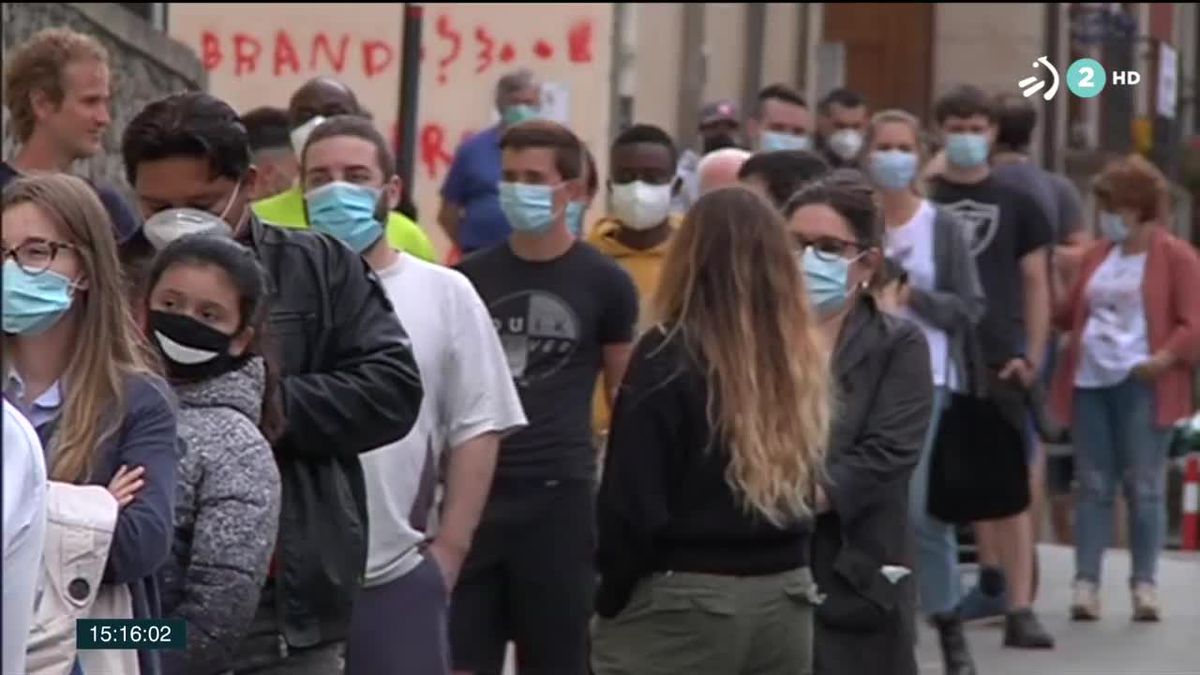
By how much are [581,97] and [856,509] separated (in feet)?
29.3

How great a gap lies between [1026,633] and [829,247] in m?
4.21

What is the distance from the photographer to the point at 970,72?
34281 mm

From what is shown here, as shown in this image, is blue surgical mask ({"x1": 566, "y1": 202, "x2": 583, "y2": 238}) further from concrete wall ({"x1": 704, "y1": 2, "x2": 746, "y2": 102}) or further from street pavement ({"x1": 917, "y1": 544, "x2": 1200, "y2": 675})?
concrete wall ({"x1": 704, "y1": 2, "x2": 746, "y2": 102})

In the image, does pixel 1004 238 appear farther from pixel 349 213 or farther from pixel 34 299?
pixel 34 299

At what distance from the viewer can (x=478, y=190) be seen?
11.8 m

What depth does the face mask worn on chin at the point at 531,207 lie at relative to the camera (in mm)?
8359

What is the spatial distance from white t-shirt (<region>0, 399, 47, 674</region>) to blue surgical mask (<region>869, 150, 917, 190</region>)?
6.95 meters

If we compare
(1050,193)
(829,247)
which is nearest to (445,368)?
(829,247)

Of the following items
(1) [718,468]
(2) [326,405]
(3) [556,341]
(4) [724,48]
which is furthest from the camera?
(4) [724,48]

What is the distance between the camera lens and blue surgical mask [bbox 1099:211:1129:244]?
1185 centimetres

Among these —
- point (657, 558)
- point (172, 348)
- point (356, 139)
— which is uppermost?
point (356, 139)

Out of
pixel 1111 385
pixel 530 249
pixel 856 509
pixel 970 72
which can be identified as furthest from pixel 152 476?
pixel 970 72

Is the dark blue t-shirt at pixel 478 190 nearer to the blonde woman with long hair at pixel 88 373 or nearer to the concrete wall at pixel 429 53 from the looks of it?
the concrete wall at pixel 429 53

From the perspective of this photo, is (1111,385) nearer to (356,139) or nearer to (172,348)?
(356,139)
